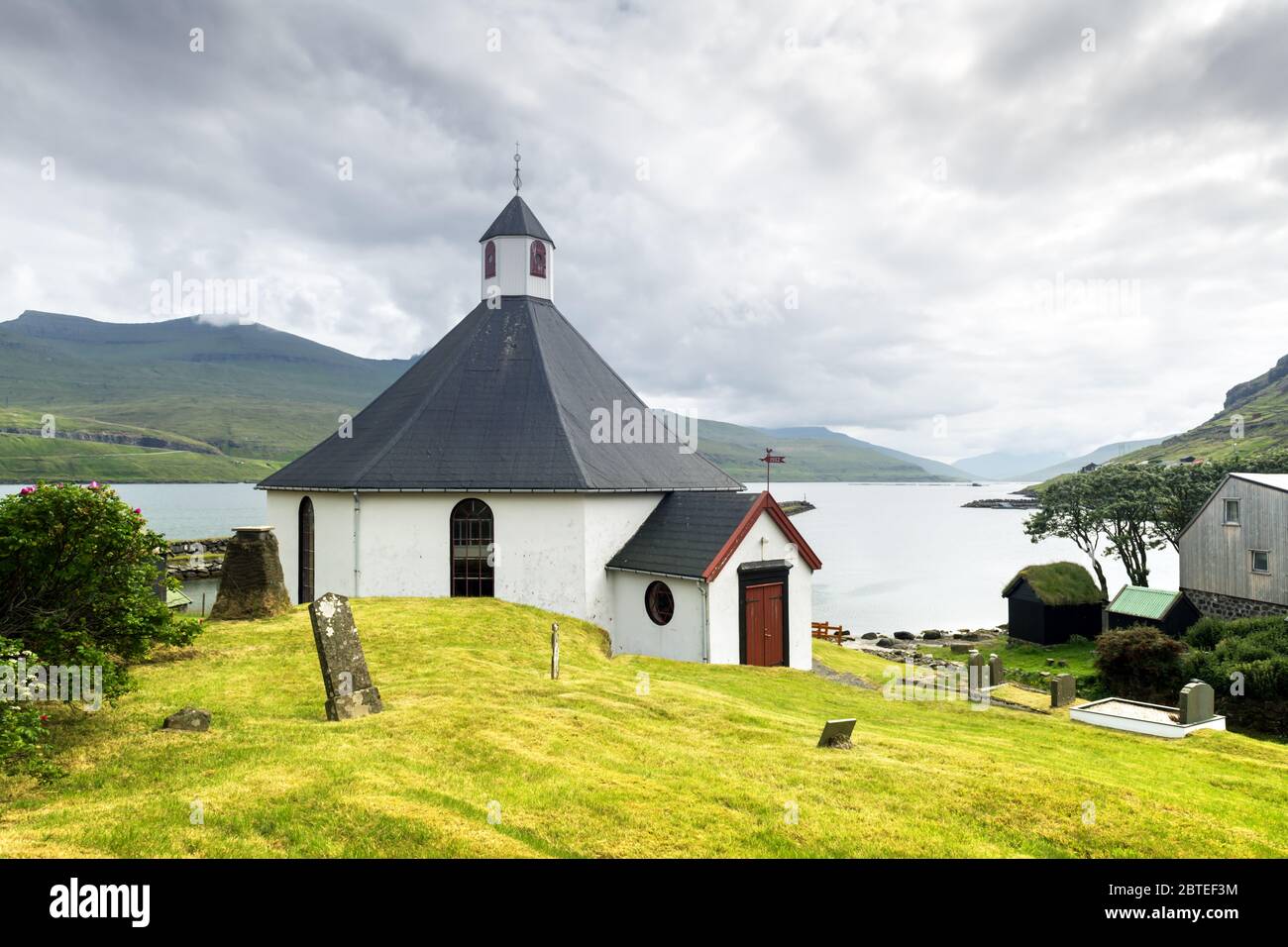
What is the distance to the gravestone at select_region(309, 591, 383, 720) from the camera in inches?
528

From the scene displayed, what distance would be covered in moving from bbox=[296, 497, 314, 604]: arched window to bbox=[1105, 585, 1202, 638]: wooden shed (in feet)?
135

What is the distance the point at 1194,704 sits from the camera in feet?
68.9

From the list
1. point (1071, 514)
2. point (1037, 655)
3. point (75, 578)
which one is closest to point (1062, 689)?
point (1037, 655)

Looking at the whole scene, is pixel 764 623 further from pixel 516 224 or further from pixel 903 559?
pixel 903 559

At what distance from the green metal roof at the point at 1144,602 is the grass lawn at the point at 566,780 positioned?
2294cm

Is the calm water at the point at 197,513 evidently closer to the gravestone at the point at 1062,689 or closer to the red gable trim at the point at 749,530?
the red gable trim at the point at 749,530

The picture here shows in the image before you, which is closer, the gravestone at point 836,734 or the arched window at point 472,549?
the gravestone at point 836,734

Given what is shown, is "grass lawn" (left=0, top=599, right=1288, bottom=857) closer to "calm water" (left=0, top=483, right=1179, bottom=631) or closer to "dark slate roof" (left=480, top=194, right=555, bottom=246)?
"dark slate roof" (left=480, top=194, right=555, bottom=246)

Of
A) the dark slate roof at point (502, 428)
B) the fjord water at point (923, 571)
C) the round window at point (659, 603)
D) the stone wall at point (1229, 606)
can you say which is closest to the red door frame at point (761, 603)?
the round window at point (659, 603)

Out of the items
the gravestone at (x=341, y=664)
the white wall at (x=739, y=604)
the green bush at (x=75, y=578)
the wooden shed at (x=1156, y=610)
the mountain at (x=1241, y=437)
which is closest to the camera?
the green bush at (x=75, y=578)

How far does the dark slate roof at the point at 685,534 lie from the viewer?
25062 millimetres

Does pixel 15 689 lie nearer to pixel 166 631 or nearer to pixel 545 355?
pixel 166 631
